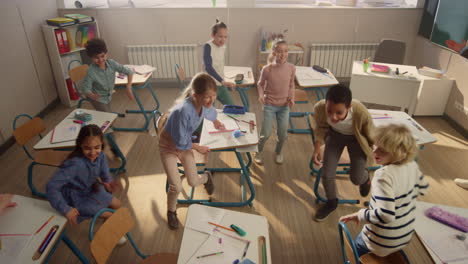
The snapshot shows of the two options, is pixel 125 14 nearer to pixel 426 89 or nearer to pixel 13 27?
pixel 13 27

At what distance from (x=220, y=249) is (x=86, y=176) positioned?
1259 millimetres

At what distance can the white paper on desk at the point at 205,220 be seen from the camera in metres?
1.66

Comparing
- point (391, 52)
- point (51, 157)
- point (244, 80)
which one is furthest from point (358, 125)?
point (391, 52)

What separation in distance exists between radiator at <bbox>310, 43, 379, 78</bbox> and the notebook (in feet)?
13.2

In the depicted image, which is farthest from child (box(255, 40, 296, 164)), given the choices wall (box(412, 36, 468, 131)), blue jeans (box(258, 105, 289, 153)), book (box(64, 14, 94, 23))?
book (box(64, 14, 94, 23))

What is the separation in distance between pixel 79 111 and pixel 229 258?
2.34 metres

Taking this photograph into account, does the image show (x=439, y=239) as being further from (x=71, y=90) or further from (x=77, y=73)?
(x=71, y=90)

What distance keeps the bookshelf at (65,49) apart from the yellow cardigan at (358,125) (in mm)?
3644

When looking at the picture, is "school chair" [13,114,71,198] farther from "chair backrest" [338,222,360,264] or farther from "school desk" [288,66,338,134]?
"school desk" [288,66,338,134]

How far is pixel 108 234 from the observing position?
5.34ft

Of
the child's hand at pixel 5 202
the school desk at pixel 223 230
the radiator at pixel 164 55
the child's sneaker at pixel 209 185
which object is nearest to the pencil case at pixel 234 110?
the child's sneaker at pixel 209 185

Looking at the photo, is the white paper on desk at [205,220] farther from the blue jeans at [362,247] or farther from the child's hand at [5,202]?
the child's hand at [5,202]

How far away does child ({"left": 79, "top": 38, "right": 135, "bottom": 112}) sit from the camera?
3314mm

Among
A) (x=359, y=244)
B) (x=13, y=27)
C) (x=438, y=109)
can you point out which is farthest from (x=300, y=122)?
(x=13, y=27)
